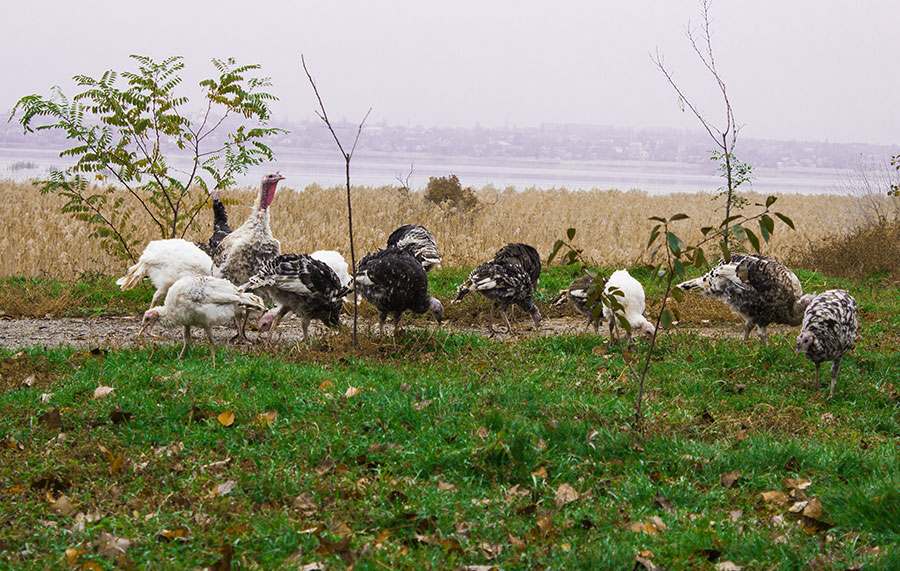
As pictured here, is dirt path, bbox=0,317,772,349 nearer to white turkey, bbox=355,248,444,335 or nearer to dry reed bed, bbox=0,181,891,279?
white turkey, bbox=355,248,444,335

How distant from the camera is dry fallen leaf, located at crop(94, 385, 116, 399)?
6.51 metres

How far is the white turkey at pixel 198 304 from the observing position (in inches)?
314

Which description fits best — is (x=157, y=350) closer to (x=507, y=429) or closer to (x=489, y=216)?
(x=507, y=429)

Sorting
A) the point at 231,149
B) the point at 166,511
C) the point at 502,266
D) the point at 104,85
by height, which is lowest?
the point at 166,511

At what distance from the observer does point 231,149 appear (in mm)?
13203

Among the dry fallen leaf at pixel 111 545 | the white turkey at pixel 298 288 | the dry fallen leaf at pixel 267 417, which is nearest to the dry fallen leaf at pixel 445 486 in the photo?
the dry fallen leaf at pixel 267 417

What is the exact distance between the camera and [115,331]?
32.9 ft

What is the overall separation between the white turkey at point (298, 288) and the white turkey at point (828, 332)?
4.85 m

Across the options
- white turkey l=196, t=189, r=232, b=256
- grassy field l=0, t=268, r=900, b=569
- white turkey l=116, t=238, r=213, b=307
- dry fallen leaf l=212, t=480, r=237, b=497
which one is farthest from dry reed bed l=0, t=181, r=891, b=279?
dry fallen leaf l=212, t=480, r=237, b=497

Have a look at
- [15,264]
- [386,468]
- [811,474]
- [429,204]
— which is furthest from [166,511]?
[429,204]

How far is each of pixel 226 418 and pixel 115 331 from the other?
15.5 ft

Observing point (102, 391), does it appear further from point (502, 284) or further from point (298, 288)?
point (502, 284)

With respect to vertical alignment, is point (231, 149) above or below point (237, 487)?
above

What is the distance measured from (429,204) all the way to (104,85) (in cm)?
975
